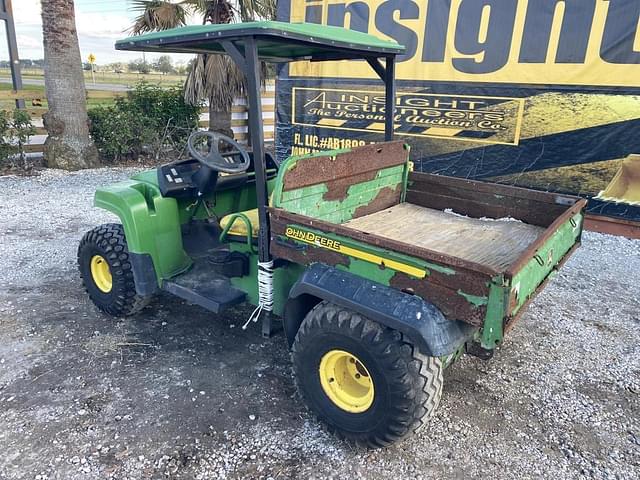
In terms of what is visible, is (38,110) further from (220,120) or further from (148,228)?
(148,228)

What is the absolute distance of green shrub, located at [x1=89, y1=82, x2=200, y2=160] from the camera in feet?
31.7

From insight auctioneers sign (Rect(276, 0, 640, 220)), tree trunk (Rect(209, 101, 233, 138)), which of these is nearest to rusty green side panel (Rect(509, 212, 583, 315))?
insight auctioneers sign (Rect(276, 0, 640, 220))

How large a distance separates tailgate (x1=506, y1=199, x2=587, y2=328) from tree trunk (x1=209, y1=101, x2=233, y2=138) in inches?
301

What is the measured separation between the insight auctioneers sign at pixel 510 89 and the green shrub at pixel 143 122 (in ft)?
12.3

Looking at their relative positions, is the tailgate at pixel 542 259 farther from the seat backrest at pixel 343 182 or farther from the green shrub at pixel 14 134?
the green shrub at pixel 14 134

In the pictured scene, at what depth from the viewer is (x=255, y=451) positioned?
2.72m

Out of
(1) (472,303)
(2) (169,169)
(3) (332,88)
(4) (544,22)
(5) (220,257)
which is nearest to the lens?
(1) (472,303)

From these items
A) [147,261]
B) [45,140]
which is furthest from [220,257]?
[45,140]

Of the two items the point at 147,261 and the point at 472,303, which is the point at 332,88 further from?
the point at 472,303

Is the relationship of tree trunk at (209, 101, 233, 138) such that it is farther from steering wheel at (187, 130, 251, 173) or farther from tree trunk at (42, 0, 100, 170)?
steering wheel at (187, 130, 251, 173)

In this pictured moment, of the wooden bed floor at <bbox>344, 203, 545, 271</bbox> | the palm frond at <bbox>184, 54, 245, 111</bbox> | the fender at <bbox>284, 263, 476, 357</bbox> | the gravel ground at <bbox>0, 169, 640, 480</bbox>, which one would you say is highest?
the palm frond at <bbox>184, 54, 245, 111</bbox>

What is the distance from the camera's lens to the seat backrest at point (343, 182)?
3.07 m

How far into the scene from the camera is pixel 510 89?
6711mm

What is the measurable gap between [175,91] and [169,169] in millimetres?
7497
